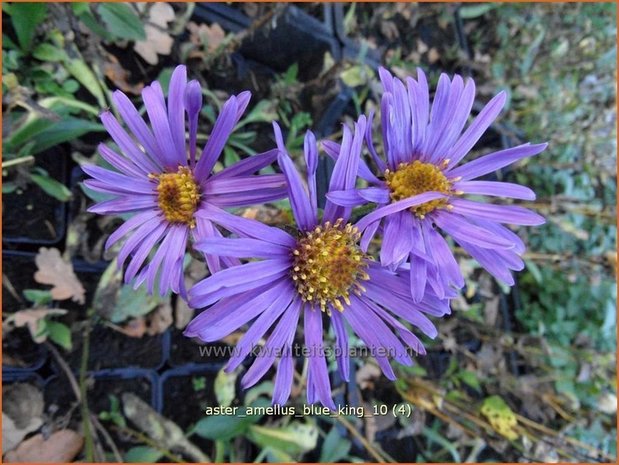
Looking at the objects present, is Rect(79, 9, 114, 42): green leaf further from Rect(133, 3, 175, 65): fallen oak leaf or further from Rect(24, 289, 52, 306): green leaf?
Rect(24, 289, 52, 306): green leaf

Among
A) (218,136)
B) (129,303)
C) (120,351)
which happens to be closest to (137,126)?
(218,136)

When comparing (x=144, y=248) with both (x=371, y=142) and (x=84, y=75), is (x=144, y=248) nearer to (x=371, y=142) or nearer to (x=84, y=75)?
(x=371, y=142)

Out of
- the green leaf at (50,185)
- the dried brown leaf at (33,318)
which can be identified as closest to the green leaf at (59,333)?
the dried brown leaf at (33,318)

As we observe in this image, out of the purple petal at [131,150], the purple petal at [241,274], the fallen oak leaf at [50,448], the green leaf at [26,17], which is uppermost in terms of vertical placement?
the green leaf at [26,17]

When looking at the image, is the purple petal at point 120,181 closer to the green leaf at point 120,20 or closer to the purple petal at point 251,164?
the purple petal at point 251,164

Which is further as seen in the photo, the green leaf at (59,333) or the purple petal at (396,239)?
the green leaf at (59,333)

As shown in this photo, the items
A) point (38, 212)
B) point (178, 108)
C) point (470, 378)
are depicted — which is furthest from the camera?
point (470, 378)

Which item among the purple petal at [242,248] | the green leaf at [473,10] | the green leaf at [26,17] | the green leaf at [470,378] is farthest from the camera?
the green leaf at [473,10]
